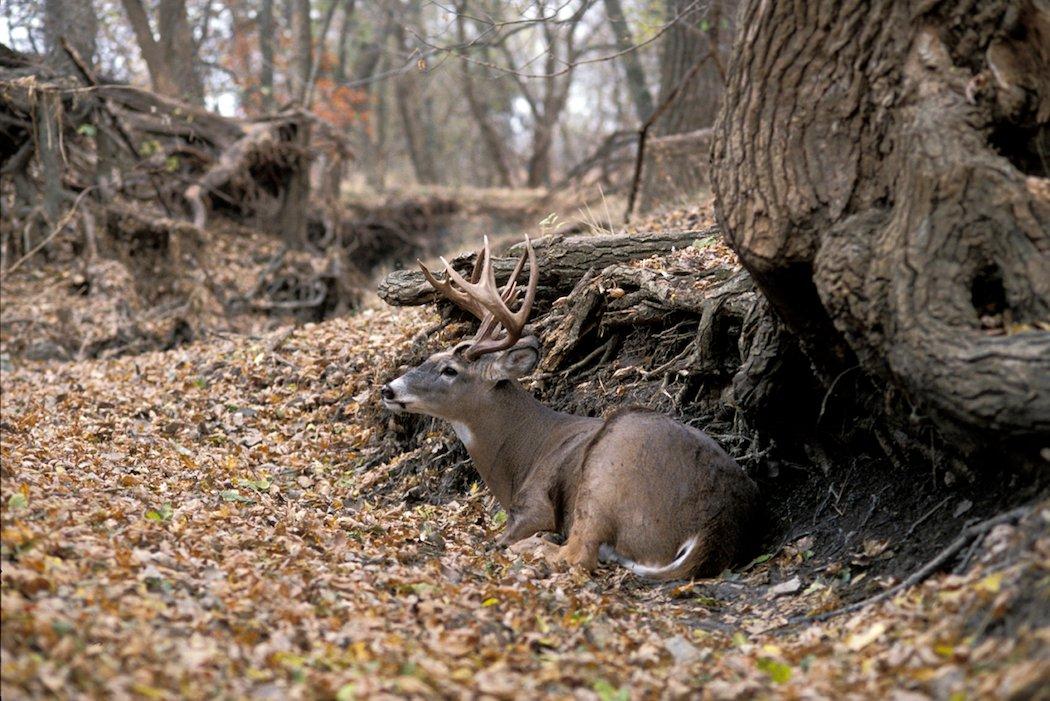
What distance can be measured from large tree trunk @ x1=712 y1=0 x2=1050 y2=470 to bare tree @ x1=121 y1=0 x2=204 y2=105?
14.6 metres

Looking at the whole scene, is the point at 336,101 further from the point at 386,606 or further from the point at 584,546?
the point at 386,606

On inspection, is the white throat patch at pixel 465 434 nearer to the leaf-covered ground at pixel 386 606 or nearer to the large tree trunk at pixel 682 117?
the leaf-covered ground at pixel 386 606

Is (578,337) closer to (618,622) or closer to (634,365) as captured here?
(634,365)

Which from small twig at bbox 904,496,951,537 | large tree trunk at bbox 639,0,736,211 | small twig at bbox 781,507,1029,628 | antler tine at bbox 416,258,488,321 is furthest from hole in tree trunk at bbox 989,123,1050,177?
large tree trunk at bbox 639,0,736,211

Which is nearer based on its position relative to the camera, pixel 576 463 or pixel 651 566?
pixel 651 566

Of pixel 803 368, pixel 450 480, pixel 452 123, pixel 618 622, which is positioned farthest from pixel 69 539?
pixel 452 123

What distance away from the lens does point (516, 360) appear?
7.77 meters

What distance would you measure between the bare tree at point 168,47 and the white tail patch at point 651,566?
14040mm

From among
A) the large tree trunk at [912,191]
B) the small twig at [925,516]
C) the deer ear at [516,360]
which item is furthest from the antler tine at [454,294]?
the small twig at [925,516]

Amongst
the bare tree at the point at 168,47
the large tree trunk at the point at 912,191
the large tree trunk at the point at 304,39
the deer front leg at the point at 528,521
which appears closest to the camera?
the large tree trunk at the point at 912,191

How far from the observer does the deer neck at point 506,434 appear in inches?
303

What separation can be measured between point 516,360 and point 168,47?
1459cm

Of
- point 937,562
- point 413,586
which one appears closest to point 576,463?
point 413,586

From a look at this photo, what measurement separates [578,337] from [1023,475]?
375 centimetres
